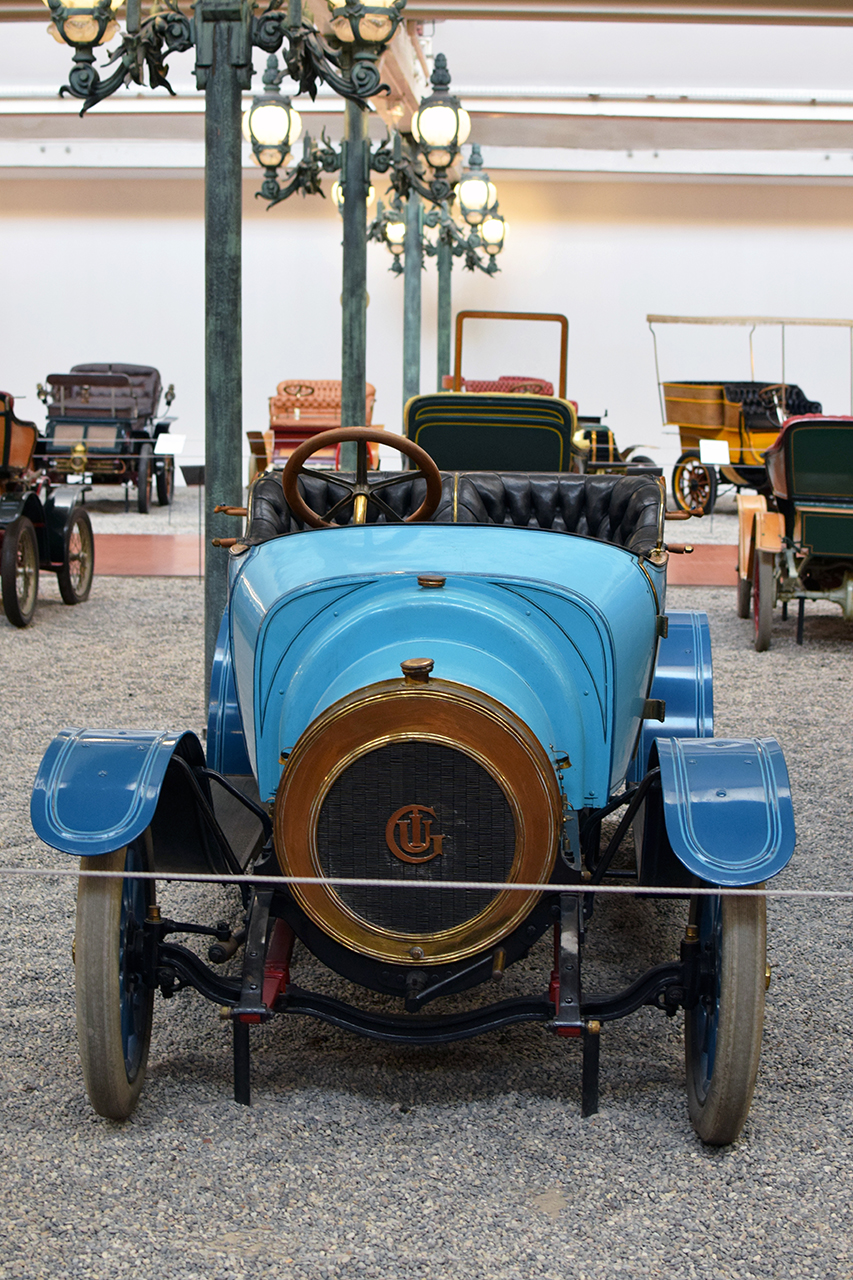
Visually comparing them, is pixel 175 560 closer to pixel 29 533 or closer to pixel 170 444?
pixel 170 444

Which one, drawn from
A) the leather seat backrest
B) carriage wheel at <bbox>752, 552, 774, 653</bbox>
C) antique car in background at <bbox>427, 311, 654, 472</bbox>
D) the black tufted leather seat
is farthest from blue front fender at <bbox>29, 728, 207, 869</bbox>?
the leather seat backrest

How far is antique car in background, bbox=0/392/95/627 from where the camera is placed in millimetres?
7305

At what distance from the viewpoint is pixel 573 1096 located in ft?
8.30

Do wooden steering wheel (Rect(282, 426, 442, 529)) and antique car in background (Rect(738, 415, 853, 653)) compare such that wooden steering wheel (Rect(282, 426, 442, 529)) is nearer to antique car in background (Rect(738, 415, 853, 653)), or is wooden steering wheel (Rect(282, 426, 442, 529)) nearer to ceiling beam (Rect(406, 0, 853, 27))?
antique car in background (Rect(738, 415, 853, 653))

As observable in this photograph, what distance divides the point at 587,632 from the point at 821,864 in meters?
1.81

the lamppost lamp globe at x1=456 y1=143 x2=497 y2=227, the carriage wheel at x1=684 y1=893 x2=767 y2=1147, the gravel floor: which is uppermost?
the lamppost lamp globe at x1=456 y1=143 x2=497 y2=227

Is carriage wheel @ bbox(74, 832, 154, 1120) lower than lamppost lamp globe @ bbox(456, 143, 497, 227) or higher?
lower

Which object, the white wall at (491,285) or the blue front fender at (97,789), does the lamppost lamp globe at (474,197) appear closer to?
the white wall at (491,285)

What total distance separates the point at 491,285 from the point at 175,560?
1083cm

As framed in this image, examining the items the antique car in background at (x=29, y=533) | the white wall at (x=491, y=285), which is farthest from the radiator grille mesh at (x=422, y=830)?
the white wall at (x=491, y=285)

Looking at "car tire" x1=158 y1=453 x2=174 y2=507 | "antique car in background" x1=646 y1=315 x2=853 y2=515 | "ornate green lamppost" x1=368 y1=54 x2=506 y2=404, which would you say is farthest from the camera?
"car tire" x1=158 y1=453 x2=174 y2=507

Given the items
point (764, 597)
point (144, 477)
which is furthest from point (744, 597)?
point (144, 477)

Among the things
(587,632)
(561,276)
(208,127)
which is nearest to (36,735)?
(208,127)

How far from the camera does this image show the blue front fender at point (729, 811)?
87.0 inches
